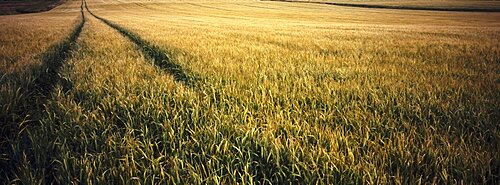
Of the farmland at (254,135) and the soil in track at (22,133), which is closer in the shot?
the farmland at (254,135)

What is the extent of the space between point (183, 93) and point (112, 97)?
0.80m

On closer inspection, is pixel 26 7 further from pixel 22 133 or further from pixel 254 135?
pixel 254 135

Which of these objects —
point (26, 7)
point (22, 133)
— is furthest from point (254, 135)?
point (26, 7)

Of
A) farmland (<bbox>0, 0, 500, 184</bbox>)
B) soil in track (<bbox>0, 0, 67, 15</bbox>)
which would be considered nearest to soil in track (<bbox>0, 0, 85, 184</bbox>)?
farmland (<bbox>0, 0, 500, 184</bbox>)

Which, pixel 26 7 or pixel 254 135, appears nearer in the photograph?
pixel 254 135

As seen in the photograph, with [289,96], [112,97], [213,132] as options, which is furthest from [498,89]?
[112,97]

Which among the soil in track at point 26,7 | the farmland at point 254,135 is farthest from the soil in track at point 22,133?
the soil in track at point 26,7

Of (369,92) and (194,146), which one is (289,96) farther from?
(194,146)

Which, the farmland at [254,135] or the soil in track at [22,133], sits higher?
the farmland at [254,135]

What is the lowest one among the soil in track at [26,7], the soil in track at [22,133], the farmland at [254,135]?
the soil in track at [22,133]

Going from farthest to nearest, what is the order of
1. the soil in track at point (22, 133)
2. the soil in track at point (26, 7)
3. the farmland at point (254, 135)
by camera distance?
the soil in track at point (26, 7), the soil in track at point (22, 133), the farmland at point (254, 135)

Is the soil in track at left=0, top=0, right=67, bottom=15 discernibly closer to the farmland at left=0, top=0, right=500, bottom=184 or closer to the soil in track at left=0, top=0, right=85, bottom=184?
the soil in track at left=0, top=0, right=85, bottom=184

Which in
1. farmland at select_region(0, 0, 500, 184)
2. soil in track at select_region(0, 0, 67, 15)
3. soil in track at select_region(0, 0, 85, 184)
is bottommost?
soil in track at select_region(0, 0, 85, 184)

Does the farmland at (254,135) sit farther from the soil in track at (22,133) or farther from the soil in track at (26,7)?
the soil in track at (26,7)
